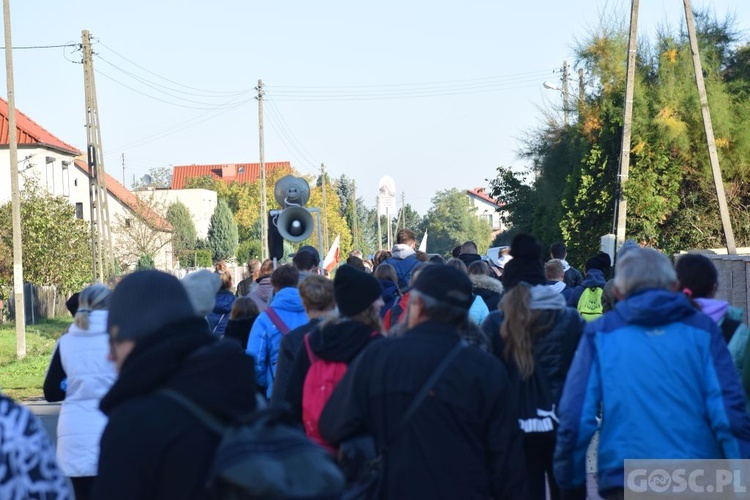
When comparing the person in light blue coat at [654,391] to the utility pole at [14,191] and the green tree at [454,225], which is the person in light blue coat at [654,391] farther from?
the green tree at [454,225]

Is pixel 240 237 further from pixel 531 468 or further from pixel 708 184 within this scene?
pixel 531 468

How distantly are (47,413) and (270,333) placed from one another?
8.84 metres

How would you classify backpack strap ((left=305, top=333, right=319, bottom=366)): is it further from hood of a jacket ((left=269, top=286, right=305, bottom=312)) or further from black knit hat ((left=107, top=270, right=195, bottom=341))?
hood of a jacket ((left=269, top=286, right=305, bottom=312))

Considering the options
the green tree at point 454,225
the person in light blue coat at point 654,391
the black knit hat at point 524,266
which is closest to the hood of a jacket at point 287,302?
the black knit hat at point 524,266

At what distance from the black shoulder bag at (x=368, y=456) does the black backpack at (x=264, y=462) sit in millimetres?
1263

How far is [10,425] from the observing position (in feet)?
9.39

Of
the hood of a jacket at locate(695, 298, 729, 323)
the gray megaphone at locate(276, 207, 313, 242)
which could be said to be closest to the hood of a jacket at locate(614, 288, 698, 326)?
the hood of a jacket at locate(695, 298, 729, 323)

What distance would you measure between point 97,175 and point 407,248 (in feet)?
65.4

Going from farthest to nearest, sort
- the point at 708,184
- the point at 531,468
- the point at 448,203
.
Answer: the point at 448,203, the point at 708,184, the point at 531,468

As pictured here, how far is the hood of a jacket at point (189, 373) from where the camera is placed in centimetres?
279

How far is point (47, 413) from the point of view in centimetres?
1527

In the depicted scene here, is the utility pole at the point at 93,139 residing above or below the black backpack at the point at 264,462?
above

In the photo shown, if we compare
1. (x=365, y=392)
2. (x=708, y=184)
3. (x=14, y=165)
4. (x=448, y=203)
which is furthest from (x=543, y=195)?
(x=448, y=203)

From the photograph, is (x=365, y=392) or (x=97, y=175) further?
(x=97, y=175)
